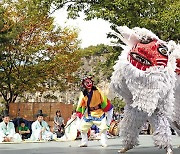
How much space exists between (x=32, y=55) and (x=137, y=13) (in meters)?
7.93

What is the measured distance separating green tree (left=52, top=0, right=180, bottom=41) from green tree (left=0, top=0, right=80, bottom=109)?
561 cm

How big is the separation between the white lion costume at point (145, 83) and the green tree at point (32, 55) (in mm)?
13467

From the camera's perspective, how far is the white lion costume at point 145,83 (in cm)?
673

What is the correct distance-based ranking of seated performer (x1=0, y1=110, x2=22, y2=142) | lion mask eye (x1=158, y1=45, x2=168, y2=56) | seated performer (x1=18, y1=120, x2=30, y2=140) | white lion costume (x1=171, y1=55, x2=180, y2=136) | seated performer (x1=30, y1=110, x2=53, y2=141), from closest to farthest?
lion mask eye (x1=158, y1=45, x2=168, y2=56) → white lion costume (x1=171, y1=55, x2=180, y2=136) → seated performer (x1=0, y1=110, x2=22, y2=142) → seated performer (x1=30, y1=110, x2=53, y2=141) → seated performer (x1=18, y1=120, x2=30, y2=140)

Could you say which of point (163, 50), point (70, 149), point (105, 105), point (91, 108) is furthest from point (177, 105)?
point (70, 149)

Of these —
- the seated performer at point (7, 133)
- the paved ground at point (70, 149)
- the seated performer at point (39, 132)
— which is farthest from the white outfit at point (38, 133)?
the paved ground at point (70, 149)

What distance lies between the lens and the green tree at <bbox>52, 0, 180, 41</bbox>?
14.1 m

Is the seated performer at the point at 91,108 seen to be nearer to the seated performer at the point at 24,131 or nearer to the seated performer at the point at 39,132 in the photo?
the seated performer at the point at 39,132

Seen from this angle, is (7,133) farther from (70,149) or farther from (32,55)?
(32,55)

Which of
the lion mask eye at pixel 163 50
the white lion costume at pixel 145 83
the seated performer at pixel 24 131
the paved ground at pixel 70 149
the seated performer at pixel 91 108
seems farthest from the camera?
the seated performer at pixel 24 131

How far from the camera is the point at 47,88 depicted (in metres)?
22.3

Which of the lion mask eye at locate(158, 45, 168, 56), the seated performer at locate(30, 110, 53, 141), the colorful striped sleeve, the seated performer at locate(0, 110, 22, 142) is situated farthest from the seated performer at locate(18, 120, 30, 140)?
the lion mask eye at locate(158, 45, 168, 56)

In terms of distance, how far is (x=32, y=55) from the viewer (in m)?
21.1

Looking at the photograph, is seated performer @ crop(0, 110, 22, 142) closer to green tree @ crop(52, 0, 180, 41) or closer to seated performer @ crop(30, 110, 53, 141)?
seated performer @ crop(30, 110, 53, 141)
